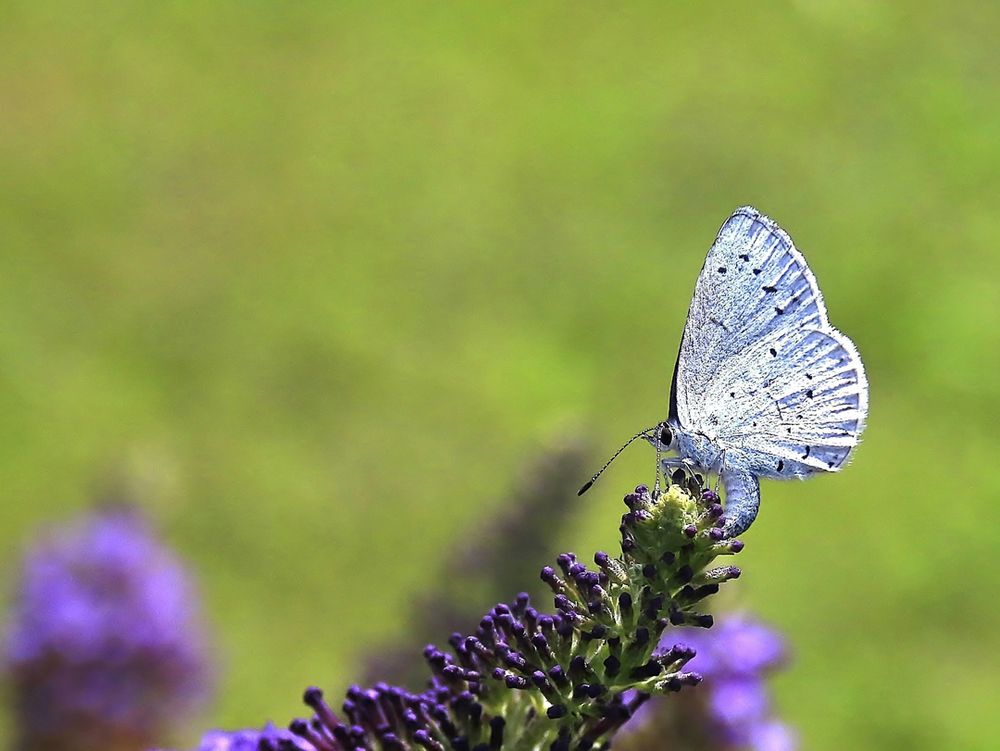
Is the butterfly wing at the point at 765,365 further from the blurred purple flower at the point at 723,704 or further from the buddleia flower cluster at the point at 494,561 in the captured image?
the buddleia flower cluster at the point at 494,561

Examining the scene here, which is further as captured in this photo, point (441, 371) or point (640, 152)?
point (640, 152)

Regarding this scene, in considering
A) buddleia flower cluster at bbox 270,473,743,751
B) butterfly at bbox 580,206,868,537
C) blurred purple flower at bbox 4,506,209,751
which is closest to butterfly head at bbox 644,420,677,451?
butterfly at bbox 580,206,868,537

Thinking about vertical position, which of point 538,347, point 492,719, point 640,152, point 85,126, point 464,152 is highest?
point 85,126

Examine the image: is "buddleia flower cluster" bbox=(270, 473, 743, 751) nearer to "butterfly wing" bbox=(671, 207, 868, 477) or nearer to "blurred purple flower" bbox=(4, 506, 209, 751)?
"butterfly wing" bbox=(671, 207, 868, 477)

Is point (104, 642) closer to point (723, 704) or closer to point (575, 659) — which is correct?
point (723, 704)

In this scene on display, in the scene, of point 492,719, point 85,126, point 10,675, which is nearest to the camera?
point 492,719

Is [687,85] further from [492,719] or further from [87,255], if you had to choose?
[492,719]

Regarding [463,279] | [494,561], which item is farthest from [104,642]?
[463,279]

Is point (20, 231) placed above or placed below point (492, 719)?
above

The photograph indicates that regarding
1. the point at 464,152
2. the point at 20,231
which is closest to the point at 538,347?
the point at 464,152
